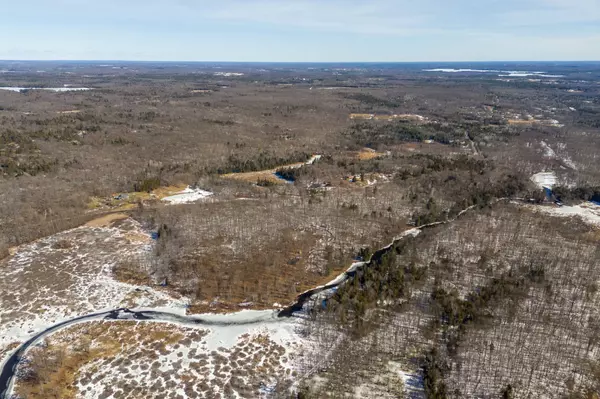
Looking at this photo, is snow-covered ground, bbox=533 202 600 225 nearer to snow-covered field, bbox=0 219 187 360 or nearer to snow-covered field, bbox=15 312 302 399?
snow-covered field, bbox=15 312 302 399

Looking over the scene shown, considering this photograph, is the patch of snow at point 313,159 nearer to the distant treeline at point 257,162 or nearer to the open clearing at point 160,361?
the distant treeline at point 257,162

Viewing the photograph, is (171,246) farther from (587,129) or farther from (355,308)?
(587,129)

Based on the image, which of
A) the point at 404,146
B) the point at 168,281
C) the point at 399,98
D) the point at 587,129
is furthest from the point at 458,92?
the point at 168,281

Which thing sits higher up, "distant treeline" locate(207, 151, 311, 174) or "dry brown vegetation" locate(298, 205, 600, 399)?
"distant treeline" locate(207, 151, 311, 174)

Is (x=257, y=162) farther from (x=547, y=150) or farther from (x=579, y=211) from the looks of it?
(x=547, y=150)

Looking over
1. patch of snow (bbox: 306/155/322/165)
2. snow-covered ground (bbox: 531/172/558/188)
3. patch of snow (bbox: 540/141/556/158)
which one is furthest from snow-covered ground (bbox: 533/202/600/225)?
patch of snow (bbox: 306/155/322/165)

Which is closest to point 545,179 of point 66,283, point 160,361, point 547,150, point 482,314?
point 547,150

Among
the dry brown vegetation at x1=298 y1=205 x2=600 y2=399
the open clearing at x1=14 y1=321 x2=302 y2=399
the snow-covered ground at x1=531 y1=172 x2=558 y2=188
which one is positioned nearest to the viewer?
the open clearing at x1=14 y1=321 x2=302 y2=399

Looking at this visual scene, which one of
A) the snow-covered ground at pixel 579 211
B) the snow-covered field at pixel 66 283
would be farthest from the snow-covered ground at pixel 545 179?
the snow-covered field at pixel 66 283

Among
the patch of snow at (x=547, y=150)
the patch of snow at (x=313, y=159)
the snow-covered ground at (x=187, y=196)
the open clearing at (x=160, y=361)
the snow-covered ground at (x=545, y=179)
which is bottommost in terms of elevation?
the open clearing at (x=160, y=361)
